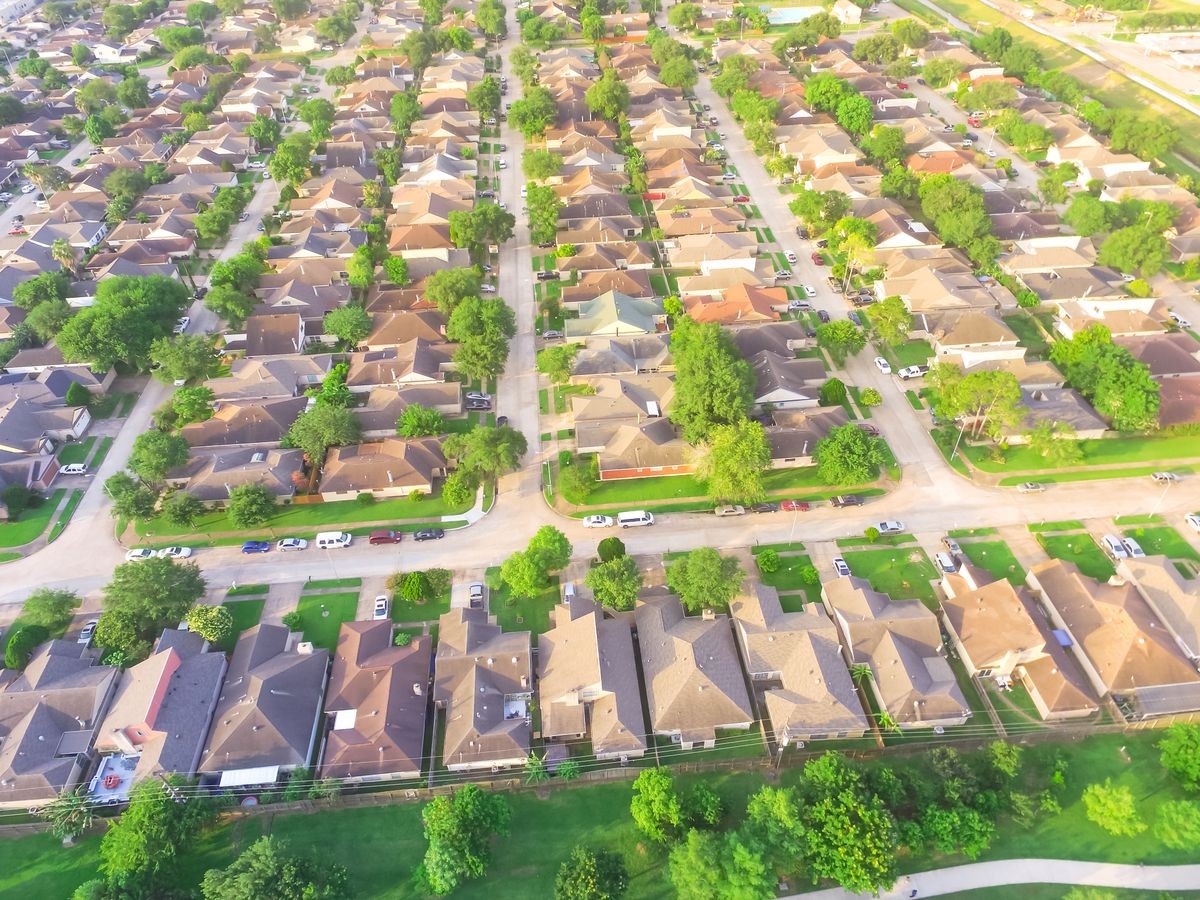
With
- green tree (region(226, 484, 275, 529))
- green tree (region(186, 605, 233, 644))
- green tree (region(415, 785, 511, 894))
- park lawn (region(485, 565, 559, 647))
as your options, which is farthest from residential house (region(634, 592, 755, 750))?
green tree (region(226, 484, 275, 529))

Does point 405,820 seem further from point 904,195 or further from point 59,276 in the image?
point 904,195

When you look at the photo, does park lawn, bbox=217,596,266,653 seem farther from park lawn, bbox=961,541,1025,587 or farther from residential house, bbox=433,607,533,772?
park lawn, bbox=961,541,1025,587

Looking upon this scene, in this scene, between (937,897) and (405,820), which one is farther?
(405,820)

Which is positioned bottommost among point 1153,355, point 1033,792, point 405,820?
point 405,820

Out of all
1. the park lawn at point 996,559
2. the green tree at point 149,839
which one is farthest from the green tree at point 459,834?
the park lawn at point 996,559

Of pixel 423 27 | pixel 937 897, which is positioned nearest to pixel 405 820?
pixel 937 897

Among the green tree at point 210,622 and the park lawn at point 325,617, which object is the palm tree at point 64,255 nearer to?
the green tree at point 210,622
